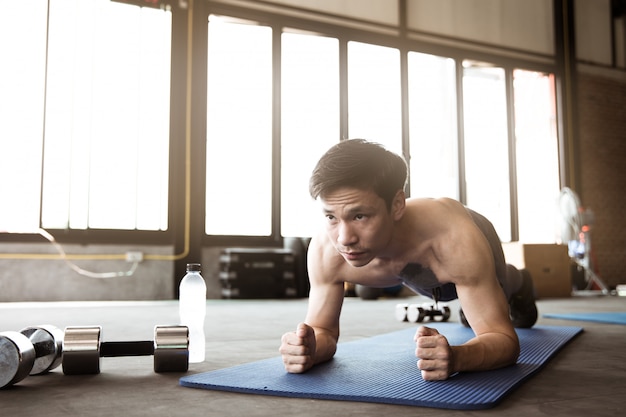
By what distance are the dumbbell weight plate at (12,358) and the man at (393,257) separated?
67 centimetres

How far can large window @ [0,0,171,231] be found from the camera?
5520mm

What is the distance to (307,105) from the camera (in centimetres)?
697

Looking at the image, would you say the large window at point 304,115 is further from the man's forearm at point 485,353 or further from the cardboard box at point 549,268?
the man's forearm at point 485,353

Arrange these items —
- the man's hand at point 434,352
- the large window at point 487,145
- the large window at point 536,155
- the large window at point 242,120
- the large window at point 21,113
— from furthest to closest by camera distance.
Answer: the large window at point 536,155
the large window at point 487,145
the large window at point 242,120
the large window at point 21,113
the man's hand at point 434,352

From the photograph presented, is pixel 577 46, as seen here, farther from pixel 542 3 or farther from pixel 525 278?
pixel 525 278

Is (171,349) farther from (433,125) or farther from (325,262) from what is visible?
(433,125)

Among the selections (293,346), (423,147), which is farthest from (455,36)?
(293,346)

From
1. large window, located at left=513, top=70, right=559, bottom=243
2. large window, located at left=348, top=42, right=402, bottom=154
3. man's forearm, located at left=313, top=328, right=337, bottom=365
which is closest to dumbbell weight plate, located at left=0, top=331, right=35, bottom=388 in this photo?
man's forearm, located at left=313, top=328, right=337, bottom=365

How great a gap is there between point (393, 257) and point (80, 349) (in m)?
0.97

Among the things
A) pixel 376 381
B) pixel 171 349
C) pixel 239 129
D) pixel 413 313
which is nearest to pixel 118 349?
pixel 171 349

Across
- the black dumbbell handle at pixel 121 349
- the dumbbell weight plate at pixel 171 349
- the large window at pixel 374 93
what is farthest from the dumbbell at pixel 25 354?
the large window at pixel 374 93

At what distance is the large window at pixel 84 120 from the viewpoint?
18.1 ft

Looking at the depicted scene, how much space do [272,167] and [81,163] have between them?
202cm

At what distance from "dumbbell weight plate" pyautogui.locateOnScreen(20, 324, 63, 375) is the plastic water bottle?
0.41 metres
